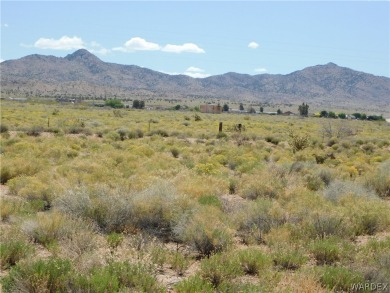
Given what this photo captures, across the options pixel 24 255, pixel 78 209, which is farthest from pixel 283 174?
pixel 24 255

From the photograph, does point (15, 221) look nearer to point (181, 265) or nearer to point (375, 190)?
point (181, 265)

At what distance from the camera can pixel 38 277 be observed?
6617 mm

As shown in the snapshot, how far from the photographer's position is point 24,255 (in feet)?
26.3

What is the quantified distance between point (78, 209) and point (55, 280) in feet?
13.3

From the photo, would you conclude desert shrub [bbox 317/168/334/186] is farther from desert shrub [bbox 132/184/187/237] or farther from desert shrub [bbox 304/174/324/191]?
desert shrub [bbox 132/184/187/237]

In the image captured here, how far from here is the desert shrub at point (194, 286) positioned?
6.84 metres

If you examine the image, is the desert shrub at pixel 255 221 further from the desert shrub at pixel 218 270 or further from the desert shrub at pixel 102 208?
the desert shrub at pixel 102 208

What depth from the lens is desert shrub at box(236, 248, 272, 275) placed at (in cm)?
808

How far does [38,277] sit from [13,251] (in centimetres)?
170

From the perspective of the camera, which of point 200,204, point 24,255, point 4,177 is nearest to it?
point 24,255

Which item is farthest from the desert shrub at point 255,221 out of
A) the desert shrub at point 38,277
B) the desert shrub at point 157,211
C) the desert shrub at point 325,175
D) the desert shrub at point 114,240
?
the desert shrub at point 325,175

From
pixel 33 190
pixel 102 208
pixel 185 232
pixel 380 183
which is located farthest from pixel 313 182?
pixel 33 190

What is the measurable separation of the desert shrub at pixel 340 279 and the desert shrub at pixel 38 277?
4172 mm

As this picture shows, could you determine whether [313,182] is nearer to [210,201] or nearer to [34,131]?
[210,201]
